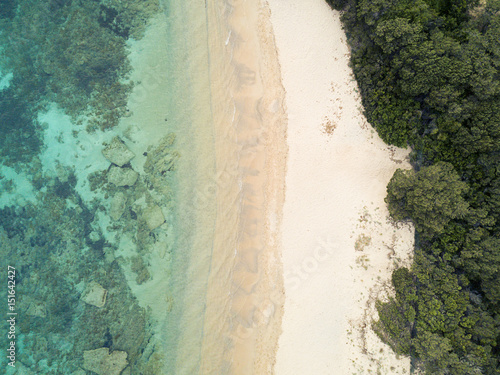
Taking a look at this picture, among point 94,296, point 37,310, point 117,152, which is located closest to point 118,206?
point 117,152

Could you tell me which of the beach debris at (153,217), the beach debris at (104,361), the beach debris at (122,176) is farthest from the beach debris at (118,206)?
the beach debris at (104,361)

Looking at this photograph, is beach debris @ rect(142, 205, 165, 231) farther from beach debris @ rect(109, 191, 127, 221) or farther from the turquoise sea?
beach debris @ rect(109, 191, 127, 221)

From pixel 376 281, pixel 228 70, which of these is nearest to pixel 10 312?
pixel 228 70

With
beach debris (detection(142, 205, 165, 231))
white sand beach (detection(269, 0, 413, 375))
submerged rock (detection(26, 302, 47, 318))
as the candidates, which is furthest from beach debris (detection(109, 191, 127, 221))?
white sand beach (detection(269, 0, 413, 375))

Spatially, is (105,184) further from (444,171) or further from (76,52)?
(444,171)

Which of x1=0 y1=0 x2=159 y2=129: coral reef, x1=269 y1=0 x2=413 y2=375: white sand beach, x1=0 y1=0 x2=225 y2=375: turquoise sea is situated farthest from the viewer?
x1=0 y1=0 x2=159 y2=129: coral reef

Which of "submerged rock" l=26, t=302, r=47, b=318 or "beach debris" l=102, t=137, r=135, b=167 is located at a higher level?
"beach debris" l=102, t=137, r=135, b=167

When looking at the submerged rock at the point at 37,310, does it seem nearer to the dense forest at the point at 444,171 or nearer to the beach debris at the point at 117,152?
the beach debris at the point at 117,152
